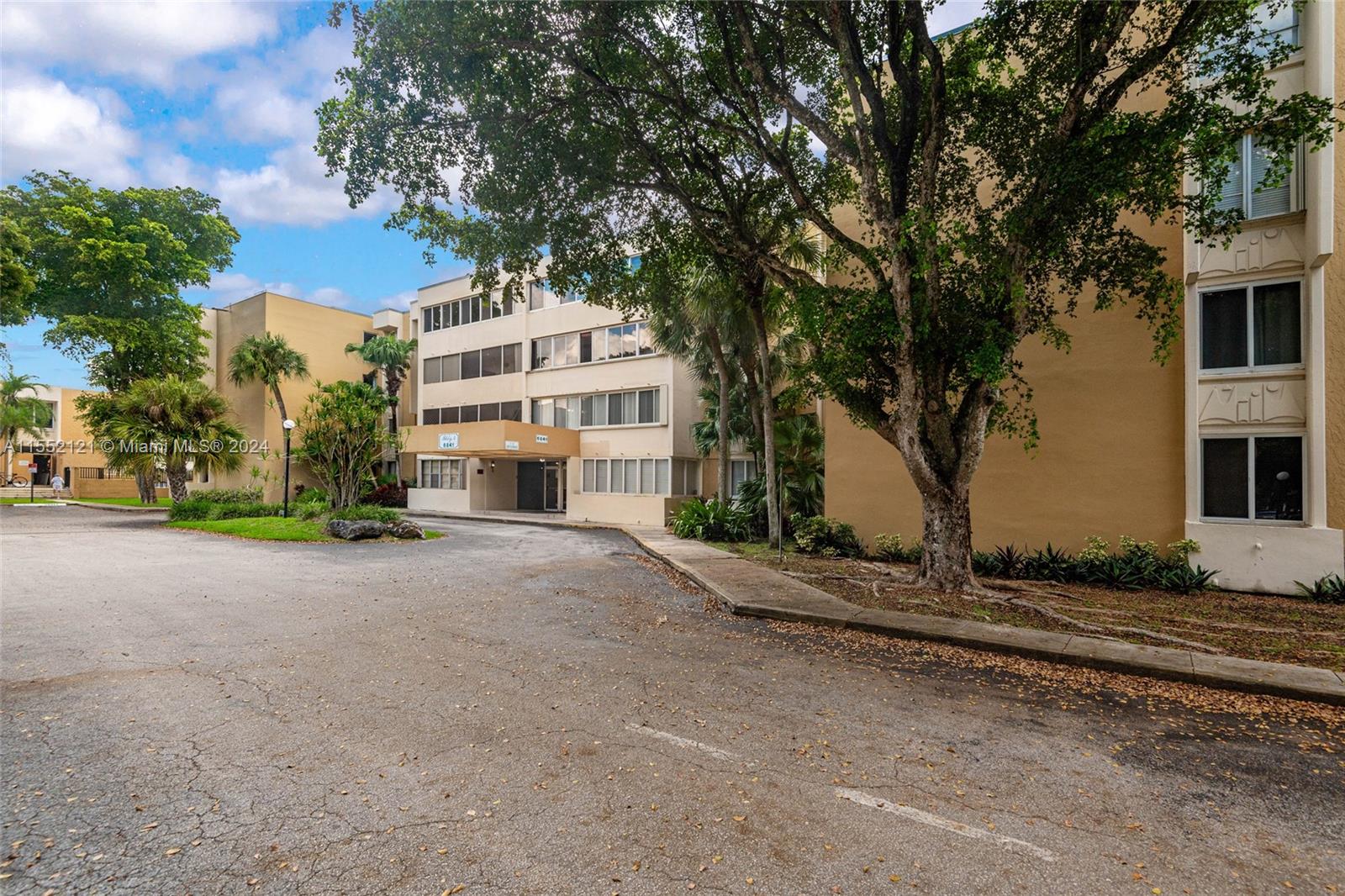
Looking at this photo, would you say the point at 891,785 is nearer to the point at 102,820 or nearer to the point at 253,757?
the point at 253,757

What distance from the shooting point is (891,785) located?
380 centimetres

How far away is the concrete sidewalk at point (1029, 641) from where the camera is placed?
5809mm

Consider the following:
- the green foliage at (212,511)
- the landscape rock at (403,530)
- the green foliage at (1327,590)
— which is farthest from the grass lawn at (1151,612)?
the green foliage at (212,511)

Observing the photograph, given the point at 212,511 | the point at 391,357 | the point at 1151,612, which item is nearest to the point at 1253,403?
the point at 1151,612

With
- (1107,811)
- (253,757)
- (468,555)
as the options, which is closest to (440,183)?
(468,555)

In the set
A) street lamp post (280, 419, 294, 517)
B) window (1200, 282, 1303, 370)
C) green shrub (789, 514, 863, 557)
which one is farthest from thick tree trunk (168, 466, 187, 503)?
window (1200, 282, 1303, 370)

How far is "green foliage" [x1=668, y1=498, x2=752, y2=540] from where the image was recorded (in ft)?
57.9

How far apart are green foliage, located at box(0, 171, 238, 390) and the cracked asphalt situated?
1155 inches

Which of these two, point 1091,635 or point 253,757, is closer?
point 253,757

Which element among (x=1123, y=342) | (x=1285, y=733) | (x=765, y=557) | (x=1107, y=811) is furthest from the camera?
(x=765, y=557)

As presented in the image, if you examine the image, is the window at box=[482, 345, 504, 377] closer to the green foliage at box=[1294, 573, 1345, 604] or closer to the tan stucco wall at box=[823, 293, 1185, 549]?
the tan stucco wall at box=[823, 293, 1185, 549]

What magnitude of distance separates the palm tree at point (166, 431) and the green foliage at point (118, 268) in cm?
664

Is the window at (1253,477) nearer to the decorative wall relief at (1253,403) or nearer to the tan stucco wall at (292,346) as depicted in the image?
the decorative wall relief at (1253,403)

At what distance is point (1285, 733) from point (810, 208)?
8628mm
